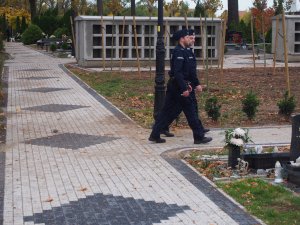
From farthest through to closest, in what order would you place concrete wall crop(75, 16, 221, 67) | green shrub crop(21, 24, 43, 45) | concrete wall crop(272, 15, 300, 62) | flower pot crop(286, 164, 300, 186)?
1. green shrub crop(21, 24, 43, 45)
2. concrete wall crop(272, 15, 300, 62)
3. concrete wall crop(75, 16, 221, 67)
4. flower pot crop(286, 164, 300, 186)

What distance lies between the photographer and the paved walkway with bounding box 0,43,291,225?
21.0 feet

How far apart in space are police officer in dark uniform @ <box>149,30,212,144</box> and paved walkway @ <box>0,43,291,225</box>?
0.24 meters

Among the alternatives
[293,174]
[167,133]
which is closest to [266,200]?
[293,174]

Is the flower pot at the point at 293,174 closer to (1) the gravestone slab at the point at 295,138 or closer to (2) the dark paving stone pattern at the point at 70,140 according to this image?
(1) the gravestone slab at the point at 295,138

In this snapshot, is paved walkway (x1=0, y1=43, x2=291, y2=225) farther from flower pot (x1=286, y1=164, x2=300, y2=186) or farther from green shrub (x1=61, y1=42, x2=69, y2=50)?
green shrub (x1=61, y1=42, x2=69, y2=50)

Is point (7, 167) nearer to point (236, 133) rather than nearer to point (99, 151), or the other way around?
point (99, 151)

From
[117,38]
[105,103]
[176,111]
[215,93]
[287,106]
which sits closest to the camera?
[176,111]

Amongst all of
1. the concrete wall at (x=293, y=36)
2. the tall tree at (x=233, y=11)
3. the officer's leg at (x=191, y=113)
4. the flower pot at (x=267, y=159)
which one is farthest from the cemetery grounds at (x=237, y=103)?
the tall tree at (x=233, y=11)

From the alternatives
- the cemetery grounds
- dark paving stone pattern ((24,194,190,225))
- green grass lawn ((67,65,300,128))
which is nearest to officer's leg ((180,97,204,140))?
the cemetery grounds

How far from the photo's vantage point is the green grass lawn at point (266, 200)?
20.7ft

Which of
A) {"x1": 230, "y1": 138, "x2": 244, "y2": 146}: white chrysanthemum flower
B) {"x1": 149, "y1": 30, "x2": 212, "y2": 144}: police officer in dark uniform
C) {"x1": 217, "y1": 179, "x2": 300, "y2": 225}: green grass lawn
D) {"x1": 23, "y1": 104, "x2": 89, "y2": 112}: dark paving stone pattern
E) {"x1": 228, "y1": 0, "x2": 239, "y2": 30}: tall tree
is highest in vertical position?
{"x1": 228, "y1": 0, "x2": 239, "y2": 30}: tall tree

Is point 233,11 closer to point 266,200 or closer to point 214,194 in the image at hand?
point 214,194

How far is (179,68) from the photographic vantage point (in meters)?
9.77

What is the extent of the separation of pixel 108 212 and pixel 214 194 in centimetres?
132
